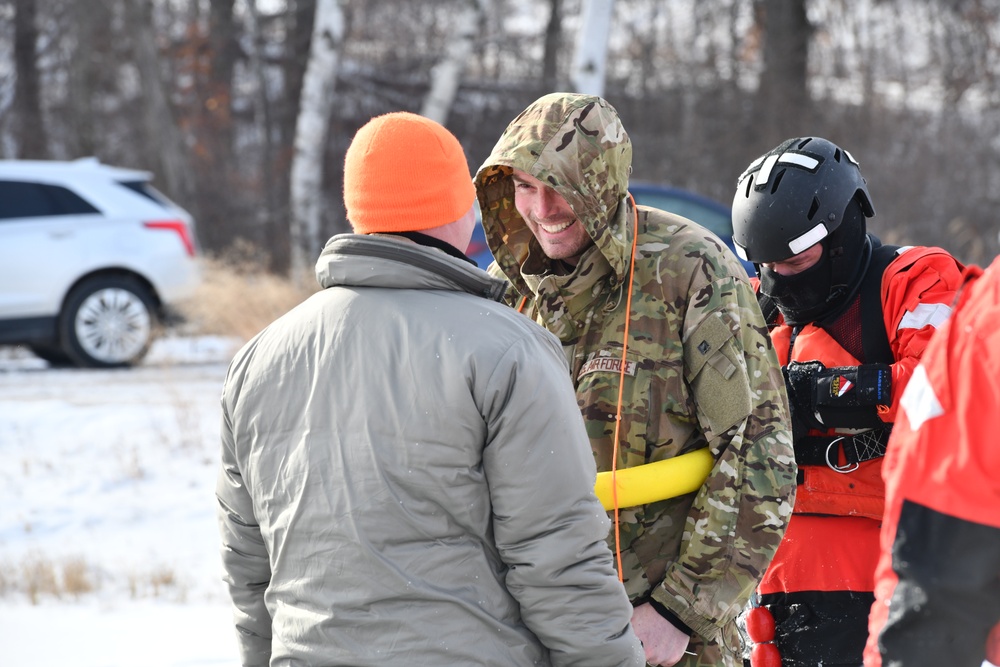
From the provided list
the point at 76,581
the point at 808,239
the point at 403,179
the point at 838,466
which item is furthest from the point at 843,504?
the point at 76,581

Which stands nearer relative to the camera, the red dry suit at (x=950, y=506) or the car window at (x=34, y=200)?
the red dry suit at (x=950, y=506)

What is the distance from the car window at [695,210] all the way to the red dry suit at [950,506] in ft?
23.4

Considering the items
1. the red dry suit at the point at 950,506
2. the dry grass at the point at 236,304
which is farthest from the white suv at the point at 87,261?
the red dry suit at the point at 950,506

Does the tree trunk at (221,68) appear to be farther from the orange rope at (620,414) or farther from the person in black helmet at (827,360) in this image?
the orange rope at (620,414)

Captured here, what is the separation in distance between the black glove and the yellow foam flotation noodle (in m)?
0.52

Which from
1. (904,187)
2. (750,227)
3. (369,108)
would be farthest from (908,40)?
(750,227)

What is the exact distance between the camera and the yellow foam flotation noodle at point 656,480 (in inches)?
89.1

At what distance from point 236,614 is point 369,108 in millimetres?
18016

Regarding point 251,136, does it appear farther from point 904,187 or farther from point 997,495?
point 997,495

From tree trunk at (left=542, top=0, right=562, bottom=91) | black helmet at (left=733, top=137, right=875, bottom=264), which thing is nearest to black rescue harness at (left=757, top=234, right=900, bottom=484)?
black helmet at (left=733, top=137, right=875, bottom=264)

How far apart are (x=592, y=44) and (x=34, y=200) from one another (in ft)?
18.2

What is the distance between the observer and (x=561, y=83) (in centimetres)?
1886

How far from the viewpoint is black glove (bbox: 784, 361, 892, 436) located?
2635 millimetres

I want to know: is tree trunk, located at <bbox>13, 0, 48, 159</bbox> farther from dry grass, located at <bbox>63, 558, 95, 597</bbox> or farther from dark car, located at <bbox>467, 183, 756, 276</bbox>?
dry grass, located at <bbox>63, 558, 95, 597</bbox>
